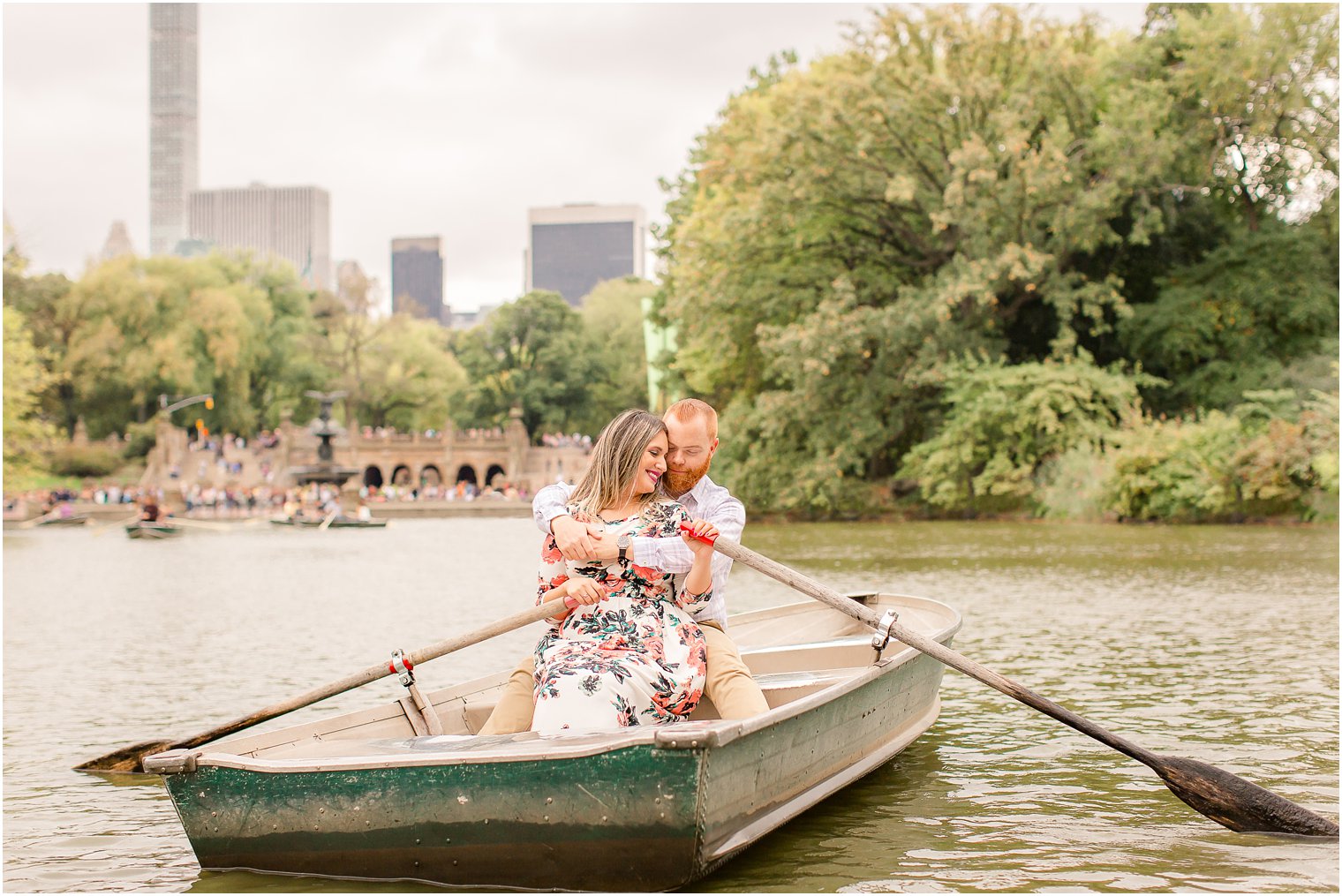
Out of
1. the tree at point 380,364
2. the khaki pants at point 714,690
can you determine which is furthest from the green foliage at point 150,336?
the khaki pants at point 714,690

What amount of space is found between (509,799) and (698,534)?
3.82ft

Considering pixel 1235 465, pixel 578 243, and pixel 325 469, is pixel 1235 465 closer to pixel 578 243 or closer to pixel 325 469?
pixel 325 469

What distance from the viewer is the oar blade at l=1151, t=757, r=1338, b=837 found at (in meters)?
5.42

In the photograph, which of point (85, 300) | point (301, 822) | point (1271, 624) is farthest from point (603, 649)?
point (85, 300)

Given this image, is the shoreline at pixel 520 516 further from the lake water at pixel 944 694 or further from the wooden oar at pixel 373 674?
the wooden oar at pixel 373 674

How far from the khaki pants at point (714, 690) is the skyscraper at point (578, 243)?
478 feet

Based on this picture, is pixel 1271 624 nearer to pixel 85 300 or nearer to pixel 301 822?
pixel 301 822

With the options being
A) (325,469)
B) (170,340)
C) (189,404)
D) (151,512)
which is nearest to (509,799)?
(151,512)

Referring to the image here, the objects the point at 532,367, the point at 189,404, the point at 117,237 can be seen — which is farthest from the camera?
the point at 117,237

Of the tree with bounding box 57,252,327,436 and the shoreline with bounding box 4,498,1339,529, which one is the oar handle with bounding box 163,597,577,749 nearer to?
the shoreline with bounding box 4,498,1339,529

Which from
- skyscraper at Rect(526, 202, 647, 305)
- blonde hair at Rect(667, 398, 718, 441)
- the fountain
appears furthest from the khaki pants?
skyscraper at Rect(526, 202, 647, 305)

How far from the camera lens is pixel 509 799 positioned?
460 cm

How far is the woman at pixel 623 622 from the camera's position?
495 cm

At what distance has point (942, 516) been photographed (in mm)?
32281
